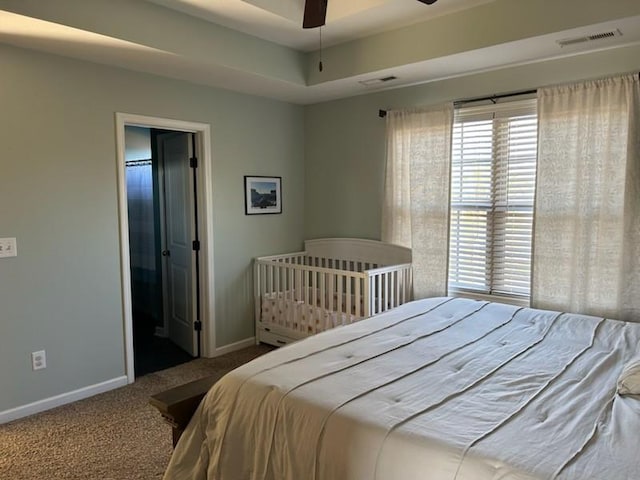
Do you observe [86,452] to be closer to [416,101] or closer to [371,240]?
[371,240]

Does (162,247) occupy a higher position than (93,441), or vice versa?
(162,247)

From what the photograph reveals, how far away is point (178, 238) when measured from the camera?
4.62 metres

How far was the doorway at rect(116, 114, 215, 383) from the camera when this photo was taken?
376 centimetres

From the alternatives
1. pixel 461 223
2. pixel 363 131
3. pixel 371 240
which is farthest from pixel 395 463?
pixel 363 131

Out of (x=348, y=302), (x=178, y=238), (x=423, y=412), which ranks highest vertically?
(x=178, y=238)

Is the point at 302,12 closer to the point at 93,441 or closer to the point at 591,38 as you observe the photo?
the point at 591,38

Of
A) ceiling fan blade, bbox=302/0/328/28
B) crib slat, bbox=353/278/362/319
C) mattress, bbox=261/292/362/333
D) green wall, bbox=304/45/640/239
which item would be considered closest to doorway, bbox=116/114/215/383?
mattress, bbox=261/292/362/333

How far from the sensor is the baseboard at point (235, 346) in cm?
442

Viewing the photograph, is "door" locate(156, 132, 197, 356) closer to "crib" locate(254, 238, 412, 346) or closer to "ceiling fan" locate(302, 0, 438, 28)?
"crib" locate(254, 238, 412, 346)

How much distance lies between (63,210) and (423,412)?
9.46 ft

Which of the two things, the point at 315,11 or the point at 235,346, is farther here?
the point at 235,346

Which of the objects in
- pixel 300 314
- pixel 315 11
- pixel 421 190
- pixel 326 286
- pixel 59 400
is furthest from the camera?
pixel 326 286

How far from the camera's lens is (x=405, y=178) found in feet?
13.9

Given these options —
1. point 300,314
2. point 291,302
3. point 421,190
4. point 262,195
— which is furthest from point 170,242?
point 421,190
